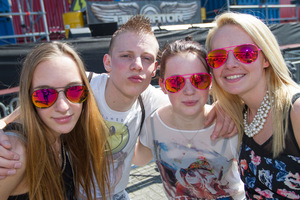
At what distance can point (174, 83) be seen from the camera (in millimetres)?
1810

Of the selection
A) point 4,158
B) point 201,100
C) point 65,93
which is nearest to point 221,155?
point 201,100

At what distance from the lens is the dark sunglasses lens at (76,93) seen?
1.63m

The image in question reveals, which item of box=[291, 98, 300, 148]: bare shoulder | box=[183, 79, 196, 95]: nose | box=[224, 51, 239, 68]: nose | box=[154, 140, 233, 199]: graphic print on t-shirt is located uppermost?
box=[224, 51, 239, 68]: nose

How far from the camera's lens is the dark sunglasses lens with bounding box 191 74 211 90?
1788 millimetres

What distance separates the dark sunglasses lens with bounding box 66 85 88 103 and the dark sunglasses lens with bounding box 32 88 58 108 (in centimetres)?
10

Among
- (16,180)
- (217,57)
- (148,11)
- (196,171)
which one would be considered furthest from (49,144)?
(148,11)

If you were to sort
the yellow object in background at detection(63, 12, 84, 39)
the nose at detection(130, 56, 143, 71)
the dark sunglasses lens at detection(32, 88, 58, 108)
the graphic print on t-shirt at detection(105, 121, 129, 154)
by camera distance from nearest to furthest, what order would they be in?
1. the dark sunglasses lens at detection(32, 88, 58, 108)
2. the nose at detection(130, 56, 143, 71)
3. the graphic print on t-shirt at detection(105, 121, 129, 154)
4. the yellow object in background at detection(63, 12, 84, 39)

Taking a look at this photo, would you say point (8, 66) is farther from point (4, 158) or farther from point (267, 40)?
point (267, 40)

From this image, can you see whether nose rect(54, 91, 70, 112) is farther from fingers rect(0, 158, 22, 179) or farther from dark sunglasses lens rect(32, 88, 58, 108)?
fingers rect(0, 158, 22, 179)

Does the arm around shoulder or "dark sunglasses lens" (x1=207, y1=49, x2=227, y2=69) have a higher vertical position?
"dark sunglasses lens" (x1=207, y1=49, x2=227, y2=69)

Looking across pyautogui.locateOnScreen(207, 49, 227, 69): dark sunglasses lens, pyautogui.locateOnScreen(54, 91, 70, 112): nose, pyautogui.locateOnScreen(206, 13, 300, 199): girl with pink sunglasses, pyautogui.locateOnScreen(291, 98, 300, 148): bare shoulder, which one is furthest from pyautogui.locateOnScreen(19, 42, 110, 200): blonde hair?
pyautogui.locateOnScreen(291, 98, 300, 148): bare shoulder

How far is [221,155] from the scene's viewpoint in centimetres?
181

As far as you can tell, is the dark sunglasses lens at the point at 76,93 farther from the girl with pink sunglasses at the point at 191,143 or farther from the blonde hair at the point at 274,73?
the blonde hair at the point at 274,73

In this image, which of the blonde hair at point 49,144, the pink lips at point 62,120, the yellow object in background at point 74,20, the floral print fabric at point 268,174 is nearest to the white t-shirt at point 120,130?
the blonde hair at point 49,144
